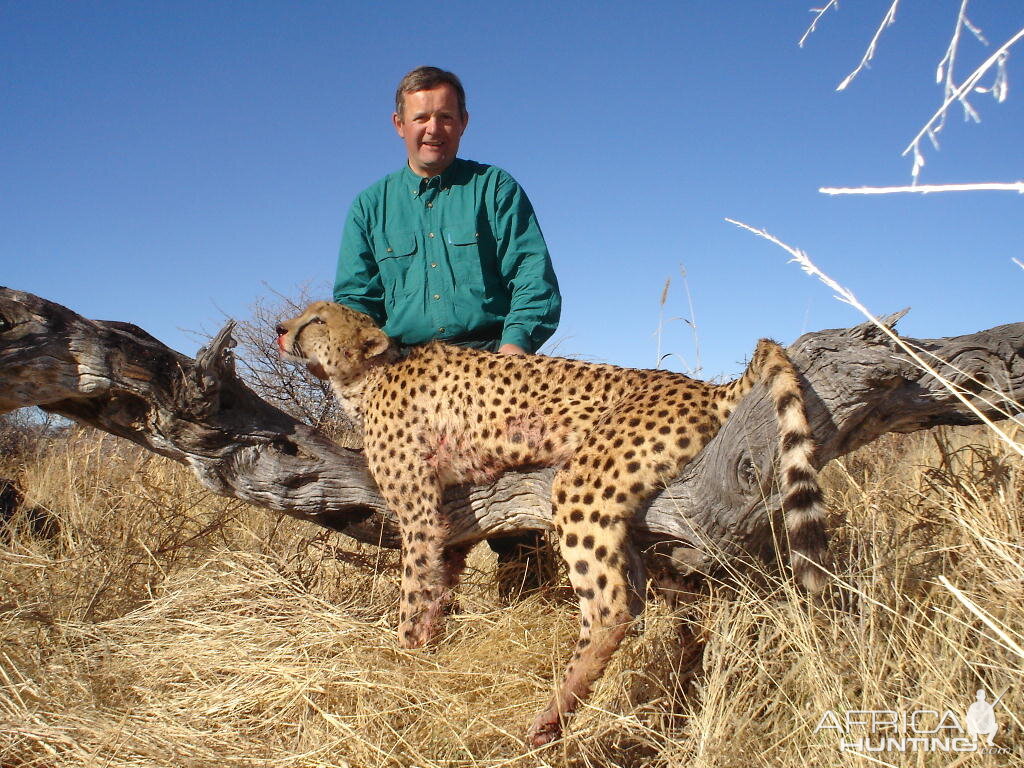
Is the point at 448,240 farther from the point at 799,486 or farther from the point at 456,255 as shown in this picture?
the point at 799,486

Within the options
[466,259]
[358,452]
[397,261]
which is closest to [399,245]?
[397,261]

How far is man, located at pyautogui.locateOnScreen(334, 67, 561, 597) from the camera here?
4258 mm

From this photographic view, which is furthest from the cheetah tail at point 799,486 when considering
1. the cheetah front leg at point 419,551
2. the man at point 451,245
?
the man at point 451,245

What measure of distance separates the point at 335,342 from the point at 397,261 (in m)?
0.65

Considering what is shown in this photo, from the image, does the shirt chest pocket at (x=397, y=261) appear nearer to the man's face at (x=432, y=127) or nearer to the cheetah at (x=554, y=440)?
the cheetah at (x=554, y=440)

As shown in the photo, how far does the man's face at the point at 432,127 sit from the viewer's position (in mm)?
4242

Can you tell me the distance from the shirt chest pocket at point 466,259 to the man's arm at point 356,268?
0.60m

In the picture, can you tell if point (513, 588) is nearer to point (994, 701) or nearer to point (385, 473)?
point (385, 473)

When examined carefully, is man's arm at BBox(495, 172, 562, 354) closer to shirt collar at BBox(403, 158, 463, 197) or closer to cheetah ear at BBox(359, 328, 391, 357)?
shirt collar at BBox(403, 158, 463, 197)

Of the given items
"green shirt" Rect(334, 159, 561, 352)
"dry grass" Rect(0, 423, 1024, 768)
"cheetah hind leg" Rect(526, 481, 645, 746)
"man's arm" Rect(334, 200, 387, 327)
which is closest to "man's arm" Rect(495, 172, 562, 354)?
"green shirt" Rect(334, 159, 561, 352)

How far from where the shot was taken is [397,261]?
4.47 m

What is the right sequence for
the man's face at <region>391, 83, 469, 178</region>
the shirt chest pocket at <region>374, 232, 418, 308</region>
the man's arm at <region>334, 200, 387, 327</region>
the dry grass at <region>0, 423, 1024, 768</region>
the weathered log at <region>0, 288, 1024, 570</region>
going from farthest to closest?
the man's arm at <region>334, 200, 387, 327</region> → the shirt chest pocket at <region>374, 232, 418, 308</region> → the man's face at <region>391, 83, 469, 178</region> → the weathered log at <region>0, 288, 1024, 570</region> → the dry grass at <region>0, 423, 1024, 768</region>

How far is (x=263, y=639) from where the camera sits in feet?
11.5

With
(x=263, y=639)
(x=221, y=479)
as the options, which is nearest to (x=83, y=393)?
(x=221, y=479)
